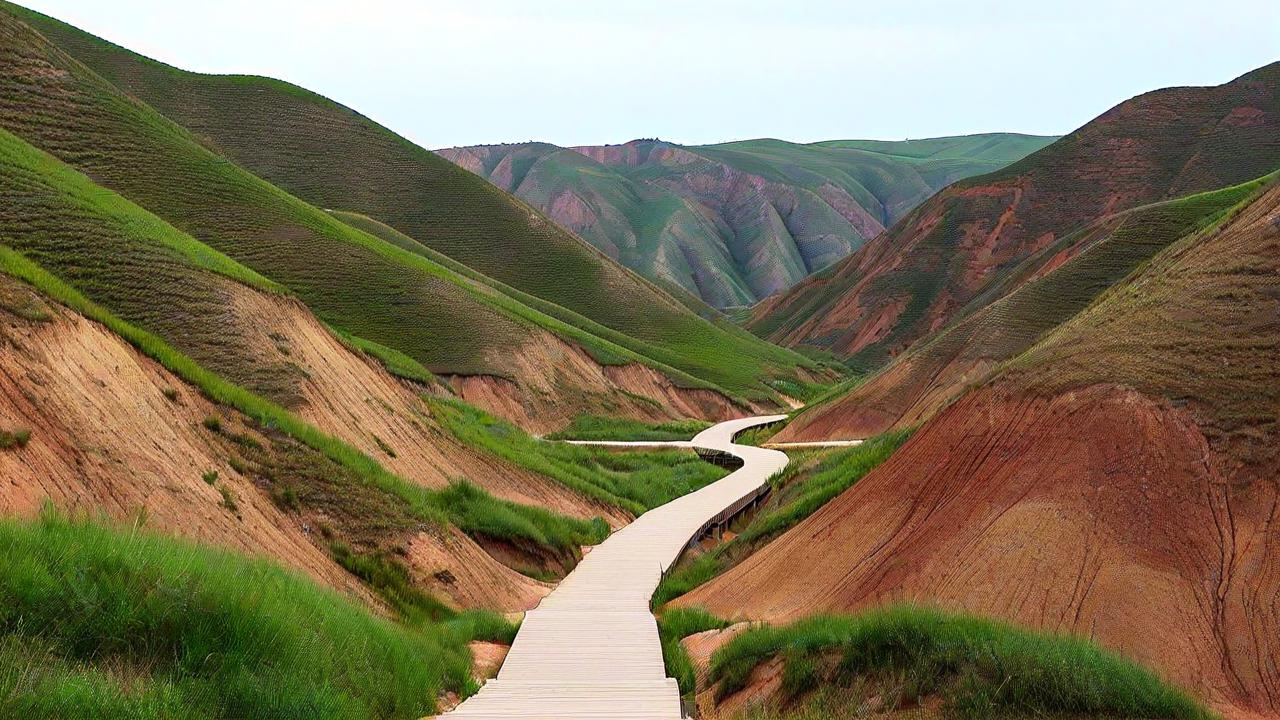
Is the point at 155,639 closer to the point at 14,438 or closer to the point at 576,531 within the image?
the point at 14,438

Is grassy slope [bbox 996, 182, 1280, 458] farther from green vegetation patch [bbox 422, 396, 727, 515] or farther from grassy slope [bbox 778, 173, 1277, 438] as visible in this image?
grassy slope [bbox 778, 173, 1277, 438]

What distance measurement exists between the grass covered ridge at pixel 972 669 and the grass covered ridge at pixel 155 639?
3969 millimetres

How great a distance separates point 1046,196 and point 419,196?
52.1m

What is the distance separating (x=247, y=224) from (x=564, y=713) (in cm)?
4703

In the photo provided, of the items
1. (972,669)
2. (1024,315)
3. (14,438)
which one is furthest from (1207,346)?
(1024,315)

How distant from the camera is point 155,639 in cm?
869


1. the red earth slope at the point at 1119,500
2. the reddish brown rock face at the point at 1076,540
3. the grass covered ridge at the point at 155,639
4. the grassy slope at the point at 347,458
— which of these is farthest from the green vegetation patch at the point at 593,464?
the grass covered ridge at the point at 155,639

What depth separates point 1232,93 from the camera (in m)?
97.2

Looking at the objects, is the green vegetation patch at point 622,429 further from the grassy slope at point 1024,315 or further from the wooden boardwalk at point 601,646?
the wooden boardwalk at point 601,646

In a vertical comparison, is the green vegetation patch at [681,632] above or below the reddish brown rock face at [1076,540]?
below

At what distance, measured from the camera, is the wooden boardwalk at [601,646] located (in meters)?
11.3

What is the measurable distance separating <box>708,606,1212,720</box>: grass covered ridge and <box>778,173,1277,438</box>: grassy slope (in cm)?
3890

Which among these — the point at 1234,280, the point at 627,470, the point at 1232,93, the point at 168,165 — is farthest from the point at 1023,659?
the point at 1232,93

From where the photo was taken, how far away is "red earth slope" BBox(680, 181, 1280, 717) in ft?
40.9
